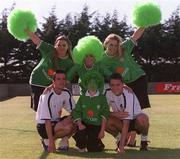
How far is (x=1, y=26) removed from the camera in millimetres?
44562

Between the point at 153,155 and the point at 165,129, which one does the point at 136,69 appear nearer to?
the point at 153,155

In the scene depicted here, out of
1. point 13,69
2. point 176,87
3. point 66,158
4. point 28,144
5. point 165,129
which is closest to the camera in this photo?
point 66,158

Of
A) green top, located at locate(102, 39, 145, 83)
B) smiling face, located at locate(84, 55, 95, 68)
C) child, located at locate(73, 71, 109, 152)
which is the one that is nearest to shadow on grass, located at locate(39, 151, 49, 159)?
child, located at locate(73, 71, 109, 152)

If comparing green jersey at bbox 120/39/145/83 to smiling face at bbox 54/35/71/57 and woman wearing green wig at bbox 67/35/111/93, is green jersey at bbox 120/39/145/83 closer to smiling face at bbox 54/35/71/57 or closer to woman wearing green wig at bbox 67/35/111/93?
woman wearing green wig at bbox 67/35/111/93

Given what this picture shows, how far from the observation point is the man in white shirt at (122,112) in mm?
6918

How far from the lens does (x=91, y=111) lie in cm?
691

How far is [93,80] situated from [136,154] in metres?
1.09

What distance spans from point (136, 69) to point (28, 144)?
6.58 ft

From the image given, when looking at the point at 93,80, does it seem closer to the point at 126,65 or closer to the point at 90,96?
the point at 90,96

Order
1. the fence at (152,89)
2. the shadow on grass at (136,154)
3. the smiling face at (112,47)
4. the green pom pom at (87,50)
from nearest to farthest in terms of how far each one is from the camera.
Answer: the shadow on grass at (136,154), the green pom pom at (87,50), the smiling face at (112,47), the fence at (152,89)

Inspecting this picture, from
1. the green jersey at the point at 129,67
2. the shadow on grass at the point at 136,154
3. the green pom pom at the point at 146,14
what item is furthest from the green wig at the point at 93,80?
the green pom pom at the point at 146,14

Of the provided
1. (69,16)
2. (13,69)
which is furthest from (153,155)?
(69,16)

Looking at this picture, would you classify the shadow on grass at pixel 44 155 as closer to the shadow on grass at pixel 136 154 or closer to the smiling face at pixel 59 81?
the shadow on grass at pixel 136 154

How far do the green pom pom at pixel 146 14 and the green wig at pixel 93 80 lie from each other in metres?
1.25
